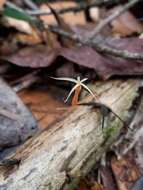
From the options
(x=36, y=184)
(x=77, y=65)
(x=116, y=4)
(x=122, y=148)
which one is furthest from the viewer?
(x=116, y=4)

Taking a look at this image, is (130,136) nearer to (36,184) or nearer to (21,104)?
(21,104)

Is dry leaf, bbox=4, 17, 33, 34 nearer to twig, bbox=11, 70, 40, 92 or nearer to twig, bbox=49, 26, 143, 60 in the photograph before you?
twig, bbox=49, 26, 143, 60

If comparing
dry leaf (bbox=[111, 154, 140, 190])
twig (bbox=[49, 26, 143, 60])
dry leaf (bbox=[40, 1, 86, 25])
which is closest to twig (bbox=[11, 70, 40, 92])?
twig (bbox=[49, 26, 143, 60])

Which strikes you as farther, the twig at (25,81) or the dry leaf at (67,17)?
the dry leaf at (67,17)

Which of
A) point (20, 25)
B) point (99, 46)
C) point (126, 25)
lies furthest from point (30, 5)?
point (99, 46)

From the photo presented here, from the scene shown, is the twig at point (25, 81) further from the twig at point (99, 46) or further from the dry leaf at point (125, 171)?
the dry leaf at point (125, 171)

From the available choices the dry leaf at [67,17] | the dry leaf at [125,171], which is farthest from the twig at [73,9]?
the dry leaf at [125,171]

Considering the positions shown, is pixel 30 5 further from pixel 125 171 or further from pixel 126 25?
pixel 125 171

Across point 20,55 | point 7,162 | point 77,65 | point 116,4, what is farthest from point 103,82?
point 116,4

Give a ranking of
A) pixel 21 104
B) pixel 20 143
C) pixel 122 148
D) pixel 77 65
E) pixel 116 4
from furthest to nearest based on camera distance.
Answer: pixel 116 4
pixel 77 65
pixel 122 148
pixel 21 104
pixel 20 143
